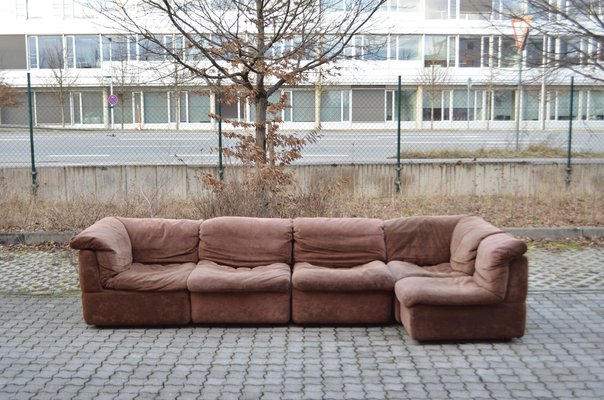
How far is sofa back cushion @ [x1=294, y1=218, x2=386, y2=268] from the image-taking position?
6934mm

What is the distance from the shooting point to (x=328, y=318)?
249 inches

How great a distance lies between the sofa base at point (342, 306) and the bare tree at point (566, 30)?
→ 7.73 metres

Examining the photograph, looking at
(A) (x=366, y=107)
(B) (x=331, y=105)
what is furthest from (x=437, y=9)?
(B) (x=331, y=105)

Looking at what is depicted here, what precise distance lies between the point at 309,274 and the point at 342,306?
44cm

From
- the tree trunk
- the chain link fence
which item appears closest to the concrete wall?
the chain link fence

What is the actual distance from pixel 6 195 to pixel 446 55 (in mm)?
36341

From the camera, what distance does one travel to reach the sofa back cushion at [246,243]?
22.7ft

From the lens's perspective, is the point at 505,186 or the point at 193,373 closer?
the point at 193,373

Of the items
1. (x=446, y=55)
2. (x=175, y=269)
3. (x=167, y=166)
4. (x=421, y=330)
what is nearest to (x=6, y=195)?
(x=167, y=166)

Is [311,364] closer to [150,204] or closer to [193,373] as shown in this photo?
[193,373]

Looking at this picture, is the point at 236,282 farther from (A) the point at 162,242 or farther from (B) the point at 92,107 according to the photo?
(B) the point at 92,107

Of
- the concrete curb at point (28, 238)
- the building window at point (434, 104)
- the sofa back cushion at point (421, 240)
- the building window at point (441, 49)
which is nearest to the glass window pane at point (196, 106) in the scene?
the building window at point (434, 104)

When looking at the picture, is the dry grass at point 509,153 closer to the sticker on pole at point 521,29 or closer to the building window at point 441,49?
the sticker on pole at point 521,29

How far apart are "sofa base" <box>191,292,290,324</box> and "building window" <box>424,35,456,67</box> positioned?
1551 inches
